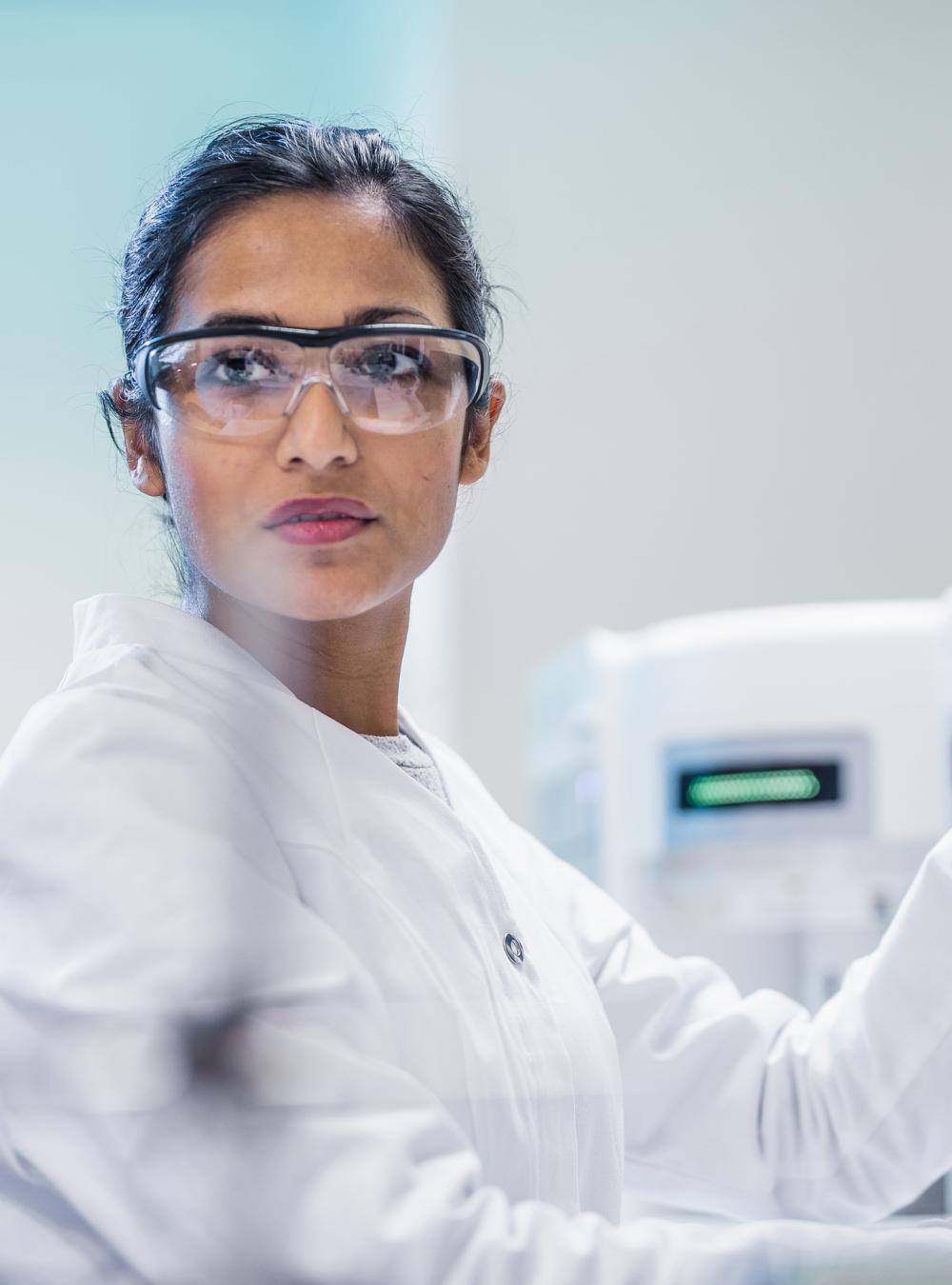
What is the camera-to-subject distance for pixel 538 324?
923 mm

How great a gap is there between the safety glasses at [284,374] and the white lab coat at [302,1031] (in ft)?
0.31

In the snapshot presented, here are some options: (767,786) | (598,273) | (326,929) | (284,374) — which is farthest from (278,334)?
(767,786)

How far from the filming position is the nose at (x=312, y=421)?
0.59m

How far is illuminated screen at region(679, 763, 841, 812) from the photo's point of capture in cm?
142

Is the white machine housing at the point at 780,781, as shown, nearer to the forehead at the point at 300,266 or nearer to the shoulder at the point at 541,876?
the shoulder at the point at 541,876

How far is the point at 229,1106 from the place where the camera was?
456mm

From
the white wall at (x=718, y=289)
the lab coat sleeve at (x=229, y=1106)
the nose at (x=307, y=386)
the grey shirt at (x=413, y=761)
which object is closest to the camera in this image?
the lab coat sleeve at (x=229, y=1106)

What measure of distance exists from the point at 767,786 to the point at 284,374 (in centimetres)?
95

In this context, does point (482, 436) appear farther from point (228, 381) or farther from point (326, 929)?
point (326, 929)

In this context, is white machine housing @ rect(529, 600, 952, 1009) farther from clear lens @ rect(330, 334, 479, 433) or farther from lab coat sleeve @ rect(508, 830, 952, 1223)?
clear lens @ rect(330, 334, 479, 433)

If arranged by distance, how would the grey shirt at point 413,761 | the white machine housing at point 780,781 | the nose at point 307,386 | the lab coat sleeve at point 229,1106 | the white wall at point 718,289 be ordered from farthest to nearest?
the white machine housing at point 780,781
the grey shirt at point 413,761
the white wall at point 718,289
the nose at point 307,386
the lab coat sleeve at point 229,1106

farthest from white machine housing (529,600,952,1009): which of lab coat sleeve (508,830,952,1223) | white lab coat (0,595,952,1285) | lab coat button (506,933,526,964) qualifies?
lab coat button (506,933,526,964)

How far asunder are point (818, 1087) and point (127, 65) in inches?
26.7

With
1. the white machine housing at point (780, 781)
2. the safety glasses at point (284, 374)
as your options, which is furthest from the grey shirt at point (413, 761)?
the white machine housing at point (780, 781)
